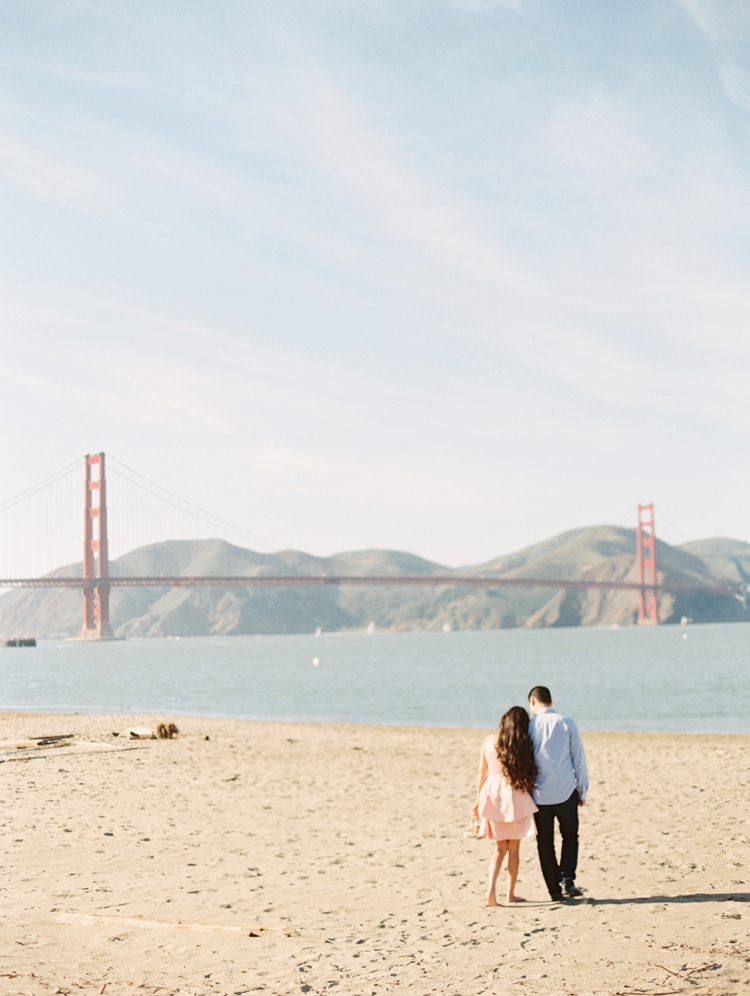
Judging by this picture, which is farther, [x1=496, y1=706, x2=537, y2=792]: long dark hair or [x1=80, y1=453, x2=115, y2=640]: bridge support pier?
[x1=80, y1=453, x2=115, y2=640]: bridge support pier

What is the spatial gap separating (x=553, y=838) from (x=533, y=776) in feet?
1.66

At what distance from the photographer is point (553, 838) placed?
5.93m

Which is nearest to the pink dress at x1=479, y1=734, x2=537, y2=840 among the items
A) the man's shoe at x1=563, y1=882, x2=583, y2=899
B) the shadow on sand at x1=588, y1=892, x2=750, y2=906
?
the man's shoe at x1=563, y1=882, x2=583, y2=899

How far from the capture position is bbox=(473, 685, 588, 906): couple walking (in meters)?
5.69

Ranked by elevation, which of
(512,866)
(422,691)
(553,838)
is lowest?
(422,691)

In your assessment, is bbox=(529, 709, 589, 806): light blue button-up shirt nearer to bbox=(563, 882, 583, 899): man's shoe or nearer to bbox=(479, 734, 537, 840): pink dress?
bbox=(479, 734, 537, 840): pink dress

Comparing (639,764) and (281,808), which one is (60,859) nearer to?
(281,808)

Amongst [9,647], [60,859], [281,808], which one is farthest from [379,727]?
[9,647]

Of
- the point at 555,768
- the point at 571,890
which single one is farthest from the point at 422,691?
the point at 555,768

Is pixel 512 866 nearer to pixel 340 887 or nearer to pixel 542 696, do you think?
pixel 542 696

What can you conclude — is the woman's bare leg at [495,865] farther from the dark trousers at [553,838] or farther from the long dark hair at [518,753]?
the long dark hair at [518,753]

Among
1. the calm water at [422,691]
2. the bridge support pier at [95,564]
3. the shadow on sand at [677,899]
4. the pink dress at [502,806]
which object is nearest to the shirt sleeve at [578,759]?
the pink dress at [502,806]

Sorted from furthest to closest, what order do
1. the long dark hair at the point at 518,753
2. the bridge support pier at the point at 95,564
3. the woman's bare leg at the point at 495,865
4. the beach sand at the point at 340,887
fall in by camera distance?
the bridge support pier at the point at 95,564
the woman's bare leg at the point at 495,865
the long dark hair at the point at 518,753
the beach sand at the point at 340,887

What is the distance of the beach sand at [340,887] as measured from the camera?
15.9ft
